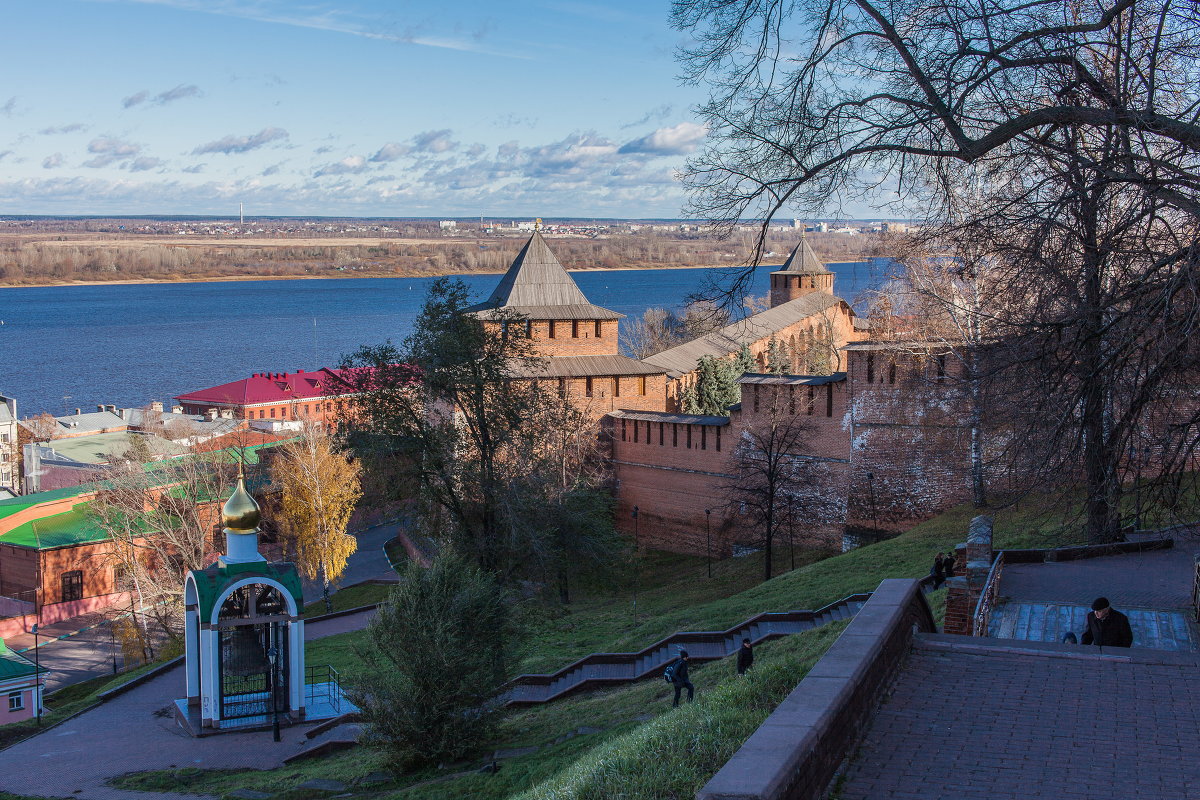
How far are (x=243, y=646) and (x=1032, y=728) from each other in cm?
1341

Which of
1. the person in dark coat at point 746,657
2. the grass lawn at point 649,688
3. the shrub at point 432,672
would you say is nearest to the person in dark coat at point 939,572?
the grass lawn at point 649,688

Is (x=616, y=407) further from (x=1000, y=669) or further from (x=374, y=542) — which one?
(x=1000, y=669)

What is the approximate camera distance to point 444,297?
55.0ft

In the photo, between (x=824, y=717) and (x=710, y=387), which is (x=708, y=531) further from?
(x=824, y=717)

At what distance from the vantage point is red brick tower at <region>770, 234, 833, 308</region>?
4969cm

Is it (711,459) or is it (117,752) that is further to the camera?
(711,459)

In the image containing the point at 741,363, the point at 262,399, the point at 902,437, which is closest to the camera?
the point at 902,437

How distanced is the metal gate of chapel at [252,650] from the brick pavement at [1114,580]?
9924mm

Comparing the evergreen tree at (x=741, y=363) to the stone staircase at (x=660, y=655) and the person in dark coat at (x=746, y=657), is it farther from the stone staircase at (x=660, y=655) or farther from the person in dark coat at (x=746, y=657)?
the person in dark coat at (x=746, y=657)

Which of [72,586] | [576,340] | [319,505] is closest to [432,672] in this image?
[576,340]

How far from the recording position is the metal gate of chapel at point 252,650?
50.5ft

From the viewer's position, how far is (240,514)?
16344 millimetres

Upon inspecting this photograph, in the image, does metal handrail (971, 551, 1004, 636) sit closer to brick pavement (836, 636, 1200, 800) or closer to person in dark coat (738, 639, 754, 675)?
brick pavement (836, 636, 1200, 800)

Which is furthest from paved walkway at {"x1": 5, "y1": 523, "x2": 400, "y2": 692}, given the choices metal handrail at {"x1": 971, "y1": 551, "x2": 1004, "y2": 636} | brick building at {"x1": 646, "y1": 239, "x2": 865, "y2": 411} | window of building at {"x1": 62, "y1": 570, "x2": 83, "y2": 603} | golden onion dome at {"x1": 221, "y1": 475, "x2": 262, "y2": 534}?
metal handrail at {"x1": 971, "y1": 551, "x2": 1004, "y2": 636}
